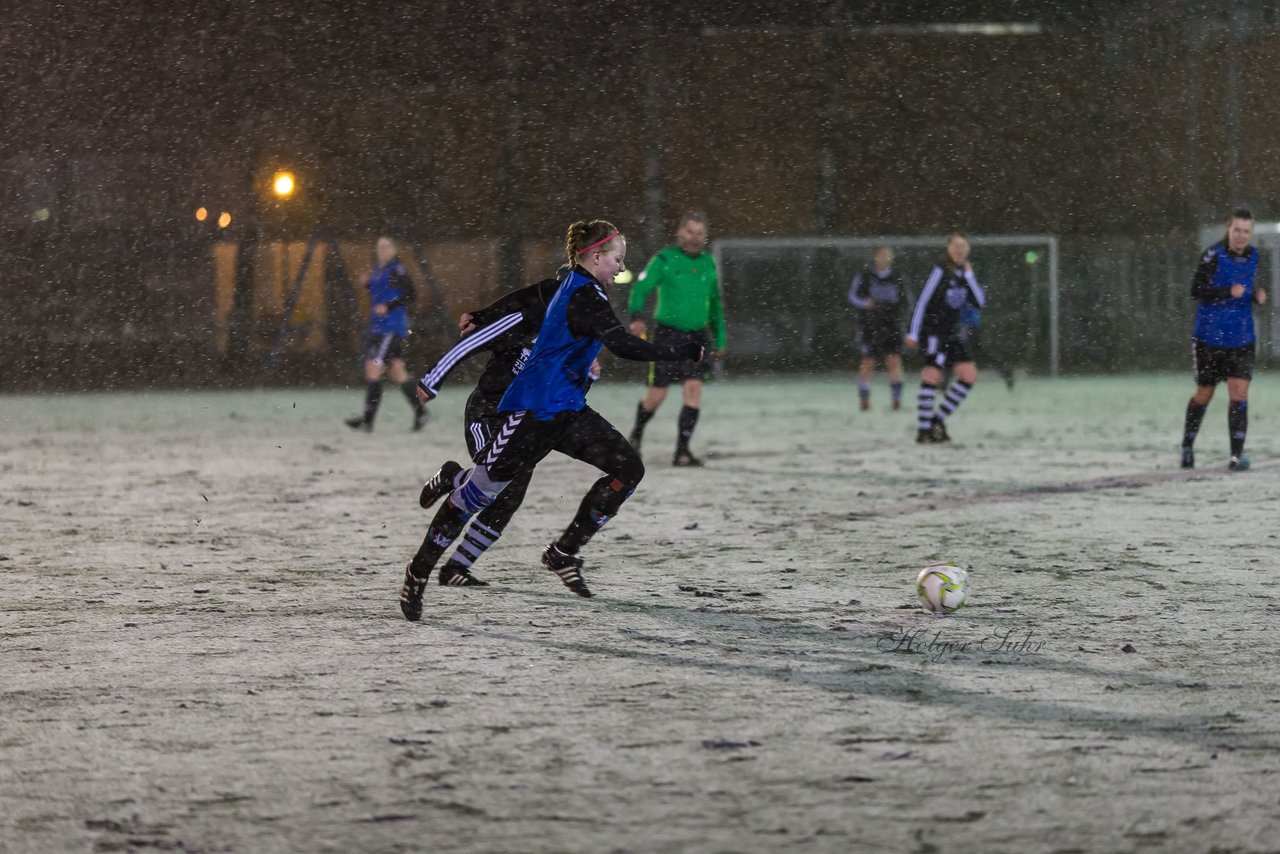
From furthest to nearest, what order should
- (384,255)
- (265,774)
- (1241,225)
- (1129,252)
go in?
(1129,252), (384,255), (1241,225), (265,774)

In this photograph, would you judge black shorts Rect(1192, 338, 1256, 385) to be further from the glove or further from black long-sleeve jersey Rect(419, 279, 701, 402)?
the glove

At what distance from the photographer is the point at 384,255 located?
51.6 ft

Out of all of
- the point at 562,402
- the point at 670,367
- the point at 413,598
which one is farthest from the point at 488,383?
the point at 670,367

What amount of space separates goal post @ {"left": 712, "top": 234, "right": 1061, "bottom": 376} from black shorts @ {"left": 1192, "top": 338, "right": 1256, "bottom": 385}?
16.8 m

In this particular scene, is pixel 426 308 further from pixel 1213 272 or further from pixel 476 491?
pixel 476 491

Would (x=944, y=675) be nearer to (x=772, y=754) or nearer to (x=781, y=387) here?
(x=772, y=754)

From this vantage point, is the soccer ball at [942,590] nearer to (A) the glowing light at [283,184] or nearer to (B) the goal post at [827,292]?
(B) the goal post at [827,292]

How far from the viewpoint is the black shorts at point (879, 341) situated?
19828 millimetres

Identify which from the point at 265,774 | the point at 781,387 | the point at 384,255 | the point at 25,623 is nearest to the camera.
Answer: the point at 265,774

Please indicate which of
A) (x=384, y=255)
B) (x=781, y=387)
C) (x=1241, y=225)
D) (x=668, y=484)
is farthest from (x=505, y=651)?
(x=781, y=387)

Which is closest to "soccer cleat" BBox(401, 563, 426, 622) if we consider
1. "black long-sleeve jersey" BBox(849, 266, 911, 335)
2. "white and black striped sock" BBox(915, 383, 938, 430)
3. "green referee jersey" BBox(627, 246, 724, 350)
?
"green referee jersey" BBox(627, 246, 724, 350)

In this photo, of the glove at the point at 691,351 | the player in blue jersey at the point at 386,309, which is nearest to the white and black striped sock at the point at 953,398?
the player in blue jersey at the point at 386,309

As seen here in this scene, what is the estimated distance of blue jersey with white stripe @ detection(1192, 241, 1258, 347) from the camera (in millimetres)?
11410

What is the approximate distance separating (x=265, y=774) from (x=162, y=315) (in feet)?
82.6
